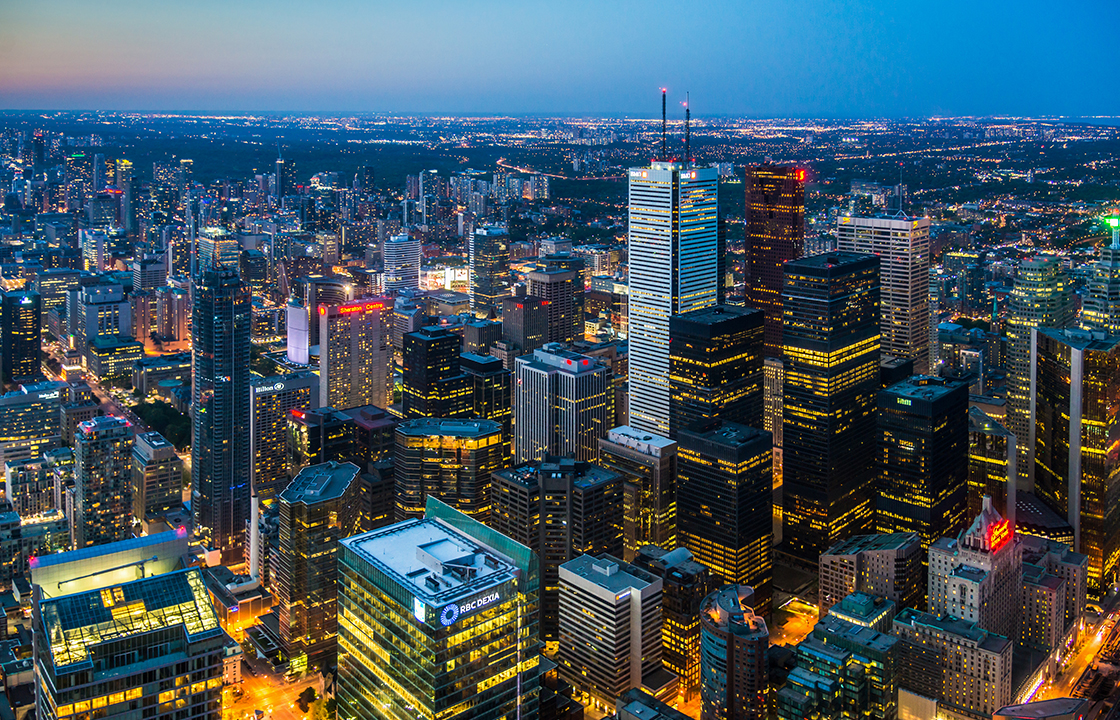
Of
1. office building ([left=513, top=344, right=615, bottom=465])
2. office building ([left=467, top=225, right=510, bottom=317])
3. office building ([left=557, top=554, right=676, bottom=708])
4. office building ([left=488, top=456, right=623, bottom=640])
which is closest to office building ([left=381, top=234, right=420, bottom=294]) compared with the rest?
office building ([left=467, top=225, right=510, bottom=317])

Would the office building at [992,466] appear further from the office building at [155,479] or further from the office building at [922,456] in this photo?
the office building at [155,479]

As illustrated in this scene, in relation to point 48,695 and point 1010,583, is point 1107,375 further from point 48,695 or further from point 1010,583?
point 48,695

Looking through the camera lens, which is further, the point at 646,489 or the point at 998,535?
the point at 646,489

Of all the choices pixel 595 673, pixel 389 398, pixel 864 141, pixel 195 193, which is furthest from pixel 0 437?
pixel 864 141

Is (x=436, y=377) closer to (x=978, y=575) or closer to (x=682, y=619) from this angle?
(x=682, y=619)

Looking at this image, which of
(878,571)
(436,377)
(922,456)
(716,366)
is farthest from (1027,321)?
(436,377)

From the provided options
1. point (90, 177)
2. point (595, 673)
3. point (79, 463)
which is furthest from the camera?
point (90, 177)
